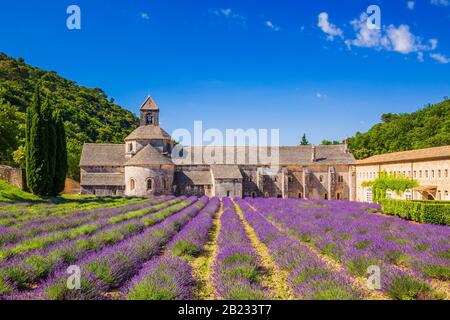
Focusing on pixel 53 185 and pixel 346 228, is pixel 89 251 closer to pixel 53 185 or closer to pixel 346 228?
pixel 346 228

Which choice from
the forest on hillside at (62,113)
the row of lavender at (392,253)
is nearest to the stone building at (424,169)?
the row of lavender at (392,253)

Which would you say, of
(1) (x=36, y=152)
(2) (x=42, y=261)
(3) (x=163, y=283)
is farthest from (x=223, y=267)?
(1) (x=36, y=152)

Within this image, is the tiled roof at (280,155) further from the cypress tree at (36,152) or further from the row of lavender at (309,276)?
the row of lavender at (309,276)

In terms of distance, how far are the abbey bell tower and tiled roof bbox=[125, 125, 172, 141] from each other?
3.45ft

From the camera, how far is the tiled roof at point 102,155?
42125 mm

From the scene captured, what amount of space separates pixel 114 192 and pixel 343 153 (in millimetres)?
29040

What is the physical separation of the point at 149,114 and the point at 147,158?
9258mm

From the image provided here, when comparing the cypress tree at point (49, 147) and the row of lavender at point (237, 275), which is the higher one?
the cypress tree at point (49, 147)

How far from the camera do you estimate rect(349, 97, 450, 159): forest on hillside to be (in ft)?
165

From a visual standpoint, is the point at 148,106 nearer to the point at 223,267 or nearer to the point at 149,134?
the point at 149,134

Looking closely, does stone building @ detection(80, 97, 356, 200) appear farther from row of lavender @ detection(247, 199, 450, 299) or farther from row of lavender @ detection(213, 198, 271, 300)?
row of lavender @ detection(213, 198, 271, 300)

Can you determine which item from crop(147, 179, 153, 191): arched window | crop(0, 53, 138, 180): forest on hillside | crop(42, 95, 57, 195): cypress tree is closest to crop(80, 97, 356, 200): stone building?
crop(147, 179, 153, 191): arched window

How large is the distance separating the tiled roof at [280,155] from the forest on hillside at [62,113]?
1807cm
